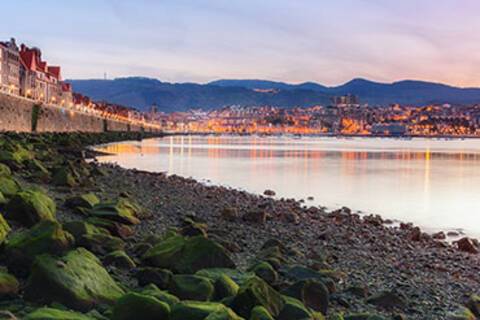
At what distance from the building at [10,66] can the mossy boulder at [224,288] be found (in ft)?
254

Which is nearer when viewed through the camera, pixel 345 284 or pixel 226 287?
pixel 226 287

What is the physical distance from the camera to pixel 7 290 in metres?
5.03

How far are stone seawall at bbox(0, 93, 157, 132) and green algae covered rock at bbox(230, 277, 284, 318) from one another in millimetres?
36675

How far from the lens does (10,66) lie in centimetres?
8250

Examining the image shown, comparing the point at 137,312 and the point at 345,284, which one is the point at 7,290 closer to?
the point at 137,312

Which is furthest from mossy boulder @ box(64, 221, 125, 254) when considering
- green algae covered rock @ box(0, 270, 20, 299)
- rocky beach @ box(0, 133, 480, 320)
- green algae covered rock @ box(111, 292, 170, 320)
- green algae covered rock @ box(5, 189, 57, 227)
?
green algae covered rock @ box(111, 292, 170, 320)

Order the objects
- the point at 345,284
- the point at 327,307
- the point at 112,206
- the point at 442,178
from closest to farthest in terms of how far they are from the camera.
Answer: the point at 327,307 → the point at 345,284 → the point at 112,206 → the point at 442,178

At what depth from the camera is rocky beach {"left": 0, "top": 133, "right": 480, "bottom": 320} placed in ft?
16.1

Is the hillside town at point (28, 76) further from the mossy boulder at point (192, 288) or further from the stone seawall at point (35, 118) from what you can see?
the mossy boulder at point (192, 288)

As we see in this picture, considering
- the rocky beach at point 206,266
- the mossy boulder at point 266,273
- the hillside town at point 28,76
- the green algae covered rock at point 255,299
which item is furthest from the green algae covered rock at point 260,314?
the hillside town at point 28,76

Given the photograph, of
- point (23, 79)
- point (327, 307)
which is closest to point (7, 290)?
point (327, 307)

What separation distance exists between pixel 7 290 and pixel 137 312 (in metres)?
1.44

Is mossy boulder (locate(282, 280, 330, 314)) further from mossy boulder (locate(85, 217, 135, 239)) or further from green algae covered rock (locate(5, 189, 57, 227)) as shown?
green algae covered rock (locate(5, 189, 57, 227))

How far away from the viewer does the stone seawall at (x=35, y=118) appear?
133 feet
